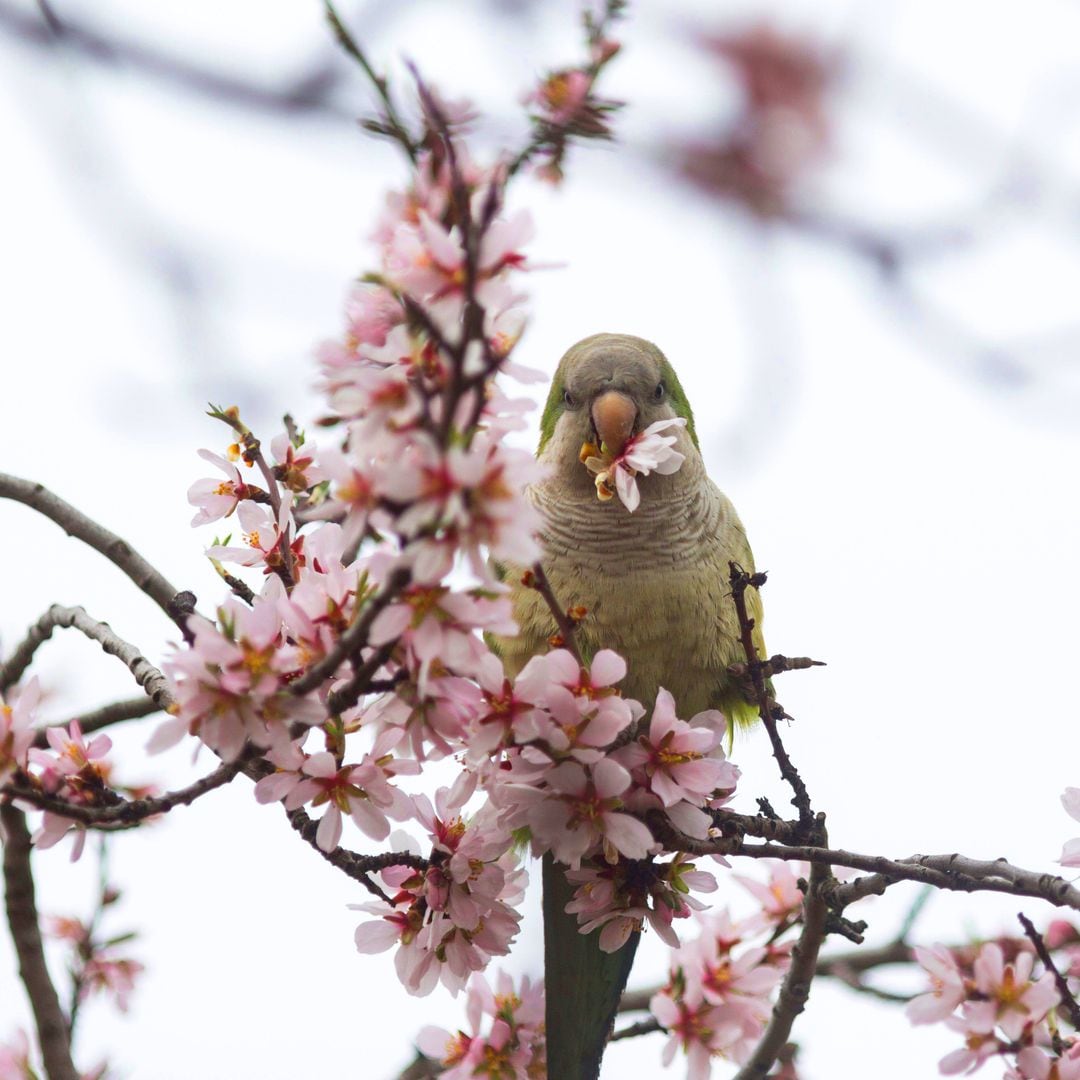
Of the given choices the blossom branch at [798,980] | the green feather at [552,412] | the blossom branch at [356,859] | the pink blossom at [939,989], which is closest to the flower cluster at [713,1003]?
the blossom branch at [798,980]

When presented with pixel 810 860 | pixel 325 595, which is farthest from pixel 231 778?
pixel 810 860

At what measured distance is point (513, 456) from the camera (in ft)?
5.21

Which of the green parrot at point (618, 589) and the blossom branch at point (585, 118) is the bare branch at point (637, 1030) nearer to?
the green parrot at point (618, 589)

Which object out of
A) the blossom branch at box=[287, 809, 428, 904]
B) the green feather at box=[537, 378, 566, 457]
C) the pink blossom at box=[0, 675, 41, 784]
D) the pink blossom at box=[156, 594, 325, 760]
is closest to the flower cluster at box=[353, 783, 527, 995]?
the blossom branch at box=[287, 809, 428, 904]

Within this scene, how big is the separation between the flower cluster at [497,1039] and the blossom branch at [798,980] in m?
0.54

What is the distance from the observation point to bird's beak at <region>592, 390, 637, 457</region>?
11.6ft

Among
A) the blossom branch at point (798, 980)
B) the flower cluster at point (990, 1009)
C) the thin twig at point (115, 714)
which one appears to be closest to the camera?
the flower cluster at point (990, 1009)

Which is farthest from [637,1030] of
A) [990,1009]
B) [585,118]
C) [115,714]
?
[585,118]

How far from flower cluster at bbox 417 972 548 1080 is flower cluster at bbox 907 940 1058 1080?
99cm

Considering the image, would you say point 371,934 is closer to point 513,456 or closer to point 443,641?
point 443,641

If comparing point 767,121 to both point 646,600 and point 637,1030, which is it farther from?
point 637,1030

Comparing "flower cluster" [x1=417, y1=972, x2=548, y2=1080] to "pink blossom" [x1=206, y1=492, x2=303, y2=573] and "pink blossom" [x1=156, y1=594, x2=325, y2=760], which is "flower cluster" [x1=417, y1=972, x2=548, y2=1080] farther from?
"pink blossom" [x1=156, y1=594, x2=325, y2=760]

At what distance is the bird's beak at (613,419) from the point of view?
3.55 m

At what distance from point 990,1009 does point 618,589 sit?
4.60 ft
